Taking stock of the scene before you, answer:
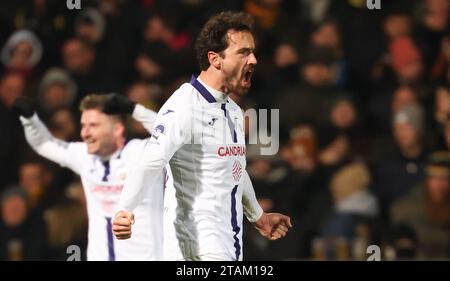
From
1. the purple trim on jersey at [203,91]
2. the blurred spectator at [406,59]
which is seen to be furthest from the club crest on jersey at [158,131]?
the blurred spectator at [406,59]

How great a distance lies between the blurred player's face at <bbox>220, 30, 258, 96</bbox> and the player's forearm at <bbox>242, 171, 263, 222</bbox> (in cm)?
49

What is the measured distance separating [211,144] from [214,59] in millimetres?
437

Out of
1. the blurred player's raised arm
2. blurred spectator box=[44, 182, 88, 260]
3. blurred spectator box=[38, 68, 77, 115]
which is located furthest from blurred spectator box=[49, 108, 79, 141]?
the blurred player's raised arm

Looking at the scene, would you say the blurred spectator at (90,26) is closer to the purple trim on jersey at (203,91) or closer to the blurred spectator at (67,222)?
the blurred spectator at (67,222)

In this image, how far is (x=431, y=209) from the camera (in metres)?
8.50

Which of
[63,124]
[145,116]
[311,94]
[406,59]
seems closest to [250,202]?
[145,116]

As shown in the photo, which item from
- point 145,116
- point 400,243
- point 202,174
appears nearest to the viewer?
point 202,174

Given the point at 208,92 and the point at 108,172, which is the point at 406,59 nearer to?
the point at 108,172

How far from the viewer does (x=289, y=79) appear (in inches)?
378

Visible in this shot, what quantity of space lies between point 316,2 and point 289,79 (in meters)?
1.16

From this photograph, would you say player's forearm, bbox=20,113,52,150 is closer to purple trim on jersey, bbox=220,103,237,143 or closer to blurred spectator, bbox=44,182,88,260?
blurred spectator, bbox=44,182,88,260

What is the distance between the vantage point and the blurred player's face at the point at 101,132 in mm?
7195

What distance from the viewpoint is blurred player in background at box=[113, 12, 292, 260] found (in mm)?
5648
